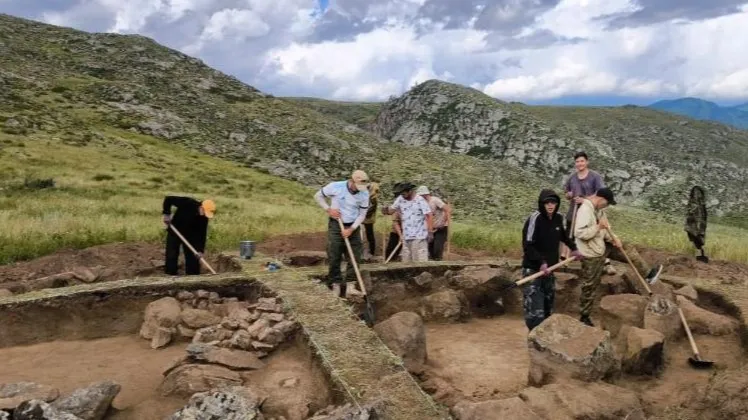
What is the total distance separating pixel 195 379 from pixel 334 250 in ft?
14.0

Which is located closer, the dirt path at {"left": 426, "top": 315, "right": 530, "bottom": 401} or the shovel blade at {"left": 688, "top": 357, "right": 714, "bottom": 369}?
the dirt path at {"left": 426, "top": 315, "right": 530, "bottom": 401}

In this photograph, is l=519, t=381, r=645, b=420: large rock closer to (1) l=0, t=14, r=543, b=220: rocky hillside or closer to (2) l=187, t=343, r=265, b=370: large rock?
(2) l=187, t=343, r=265, b=370: large rock

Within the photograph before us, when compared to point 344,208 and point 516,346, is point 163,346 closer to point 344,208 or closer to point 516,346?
point 344,208

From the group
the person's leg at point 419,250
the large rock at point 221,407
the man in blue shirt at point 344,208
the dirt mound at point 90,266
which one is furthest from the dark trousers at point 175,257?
the large rock at point 221,407

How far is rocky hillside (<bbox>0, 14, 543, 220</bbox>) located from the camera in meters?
43.0

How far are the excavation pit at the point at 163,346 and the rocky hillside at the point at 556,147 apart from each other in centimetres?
5180

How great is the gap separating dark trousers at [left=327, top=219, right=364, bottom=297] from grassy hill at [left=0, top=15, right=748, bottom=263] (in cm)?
623

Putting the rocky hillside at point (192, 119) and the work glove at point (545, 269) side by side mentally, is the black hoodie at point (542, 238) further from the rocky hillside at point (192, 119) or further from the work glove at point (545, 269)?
the rocky hillside at point (192, 119)

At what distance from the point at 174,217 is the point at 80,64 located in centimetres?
5567

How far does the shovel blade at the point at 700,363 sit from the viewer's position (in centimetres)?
817

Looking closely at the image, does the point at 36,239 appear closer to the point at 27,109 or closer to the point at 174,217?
the point at 174,217

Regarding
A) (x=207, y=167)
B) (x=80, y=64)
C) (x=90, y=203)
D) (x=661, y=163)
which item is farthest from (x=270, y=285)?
(x=661, y=163)

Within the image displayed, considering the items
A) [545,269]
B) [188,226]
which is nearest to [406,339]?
[545,269]

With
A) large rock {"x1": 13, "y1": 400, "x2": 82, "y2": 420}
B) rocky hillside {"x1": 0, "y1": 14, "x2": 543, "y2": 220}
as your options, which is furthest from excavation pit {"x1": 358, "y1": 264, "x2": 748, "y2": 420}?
rocky hillside {"x1": 0, "y1": 14, "x2": 543, "y2": 220}
